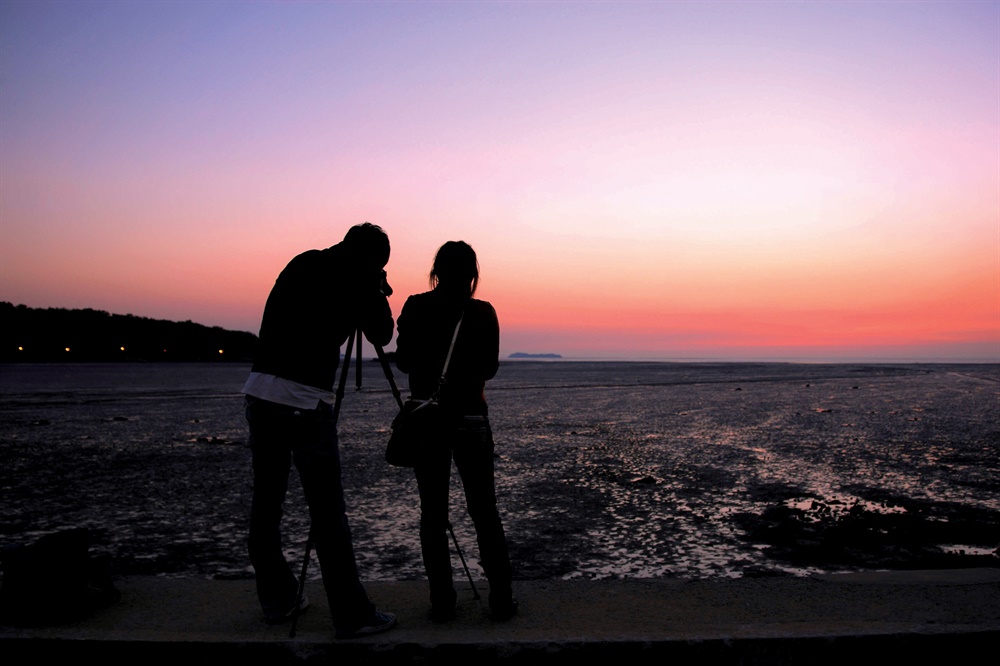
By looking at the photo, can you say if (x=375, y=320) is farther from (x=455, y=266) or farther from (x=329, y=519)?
(x=329, y=519)

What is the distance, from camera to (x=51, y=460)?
28.6ft

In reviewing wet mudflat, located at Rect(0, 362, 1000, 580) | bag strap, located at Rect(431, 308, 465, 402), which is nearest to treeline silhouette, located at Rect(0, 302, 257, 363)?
wet mudflat, located at Rect(0, 362, 1000, 580)

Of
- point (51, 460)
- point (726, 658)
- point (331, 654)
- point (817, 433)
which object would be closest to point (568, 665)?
point (726, 658)

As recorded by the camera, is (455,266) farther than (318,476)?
Yes

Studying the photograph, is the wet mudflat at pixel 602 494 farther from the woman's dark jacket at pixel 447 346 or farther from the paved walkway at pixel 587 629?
the woman's dark jacket at pixel 447 346

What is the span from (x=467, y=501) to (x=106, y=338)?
12530 centimetres

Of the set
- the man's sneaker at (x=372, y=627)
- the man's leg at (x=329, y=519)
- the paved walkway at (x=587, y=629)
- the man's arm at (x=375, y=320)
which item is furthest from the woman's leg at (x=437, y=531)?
the man's arm at (x=375, y=320)

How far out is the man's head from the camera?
3.21 m

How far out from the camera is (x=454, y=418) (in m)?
3.39

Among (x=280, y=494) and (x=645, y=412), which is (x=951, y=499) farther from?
(x=645, y=412)

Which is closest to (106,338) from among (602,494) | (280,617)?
(602,494)

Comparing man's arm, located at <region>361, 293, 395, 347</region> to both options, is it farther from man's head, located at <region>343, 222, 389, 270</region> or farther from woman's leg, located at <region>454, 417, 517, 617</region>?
woman's leg, located at <region>454, 417, 517, 617</region>

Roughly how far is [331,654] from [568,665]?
3.28 ft

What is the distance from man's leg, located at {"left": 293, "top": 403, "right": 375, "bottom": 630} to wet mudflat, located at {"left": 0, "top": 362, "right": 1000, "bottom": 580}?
1.26 meters
